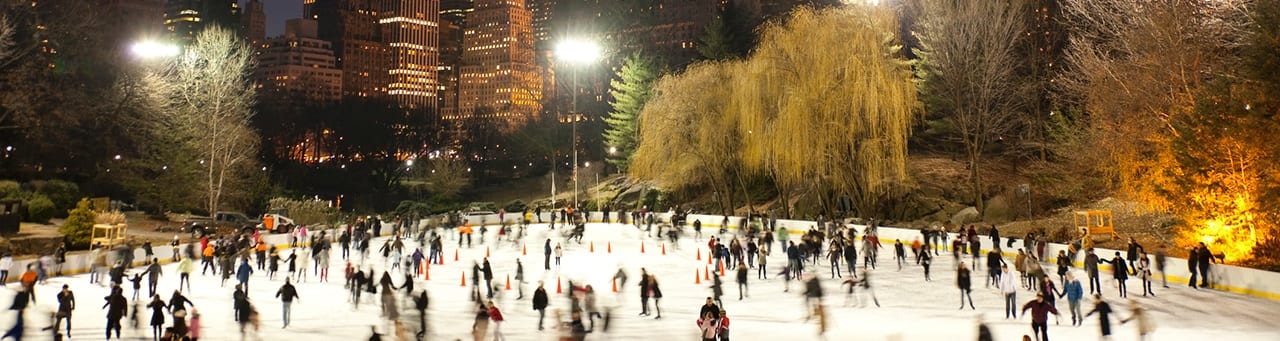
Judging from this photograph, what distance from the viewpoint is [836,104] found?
3547 centimetres

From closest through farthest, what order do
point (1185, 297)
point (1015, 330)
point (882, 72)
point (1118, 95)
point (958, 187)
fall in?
point (1015, 330) < point (1185, 297) < point (1118, 95) < point (882, 72) < point (958, 187)

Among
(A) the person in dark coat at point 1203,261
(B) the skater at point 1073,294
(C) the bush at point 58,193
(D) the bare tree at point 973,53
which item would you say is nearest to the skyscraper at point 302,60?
(C) the bush at point 58,193

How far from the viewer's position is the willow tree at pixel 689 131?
1692 inches

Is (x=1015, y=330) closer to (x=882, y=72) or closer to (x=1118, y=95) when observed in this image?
(x=1118, y=95)

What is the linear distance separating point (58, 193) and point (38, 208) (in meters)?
3.98

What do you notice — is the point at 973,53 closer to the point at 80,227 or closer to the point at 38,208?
the point at 80,227

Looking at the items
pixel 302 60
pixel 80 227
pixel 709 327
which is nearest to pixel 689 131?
pixel 80 227

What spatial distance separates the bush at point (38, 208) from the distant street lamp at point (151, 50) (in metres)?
8.06

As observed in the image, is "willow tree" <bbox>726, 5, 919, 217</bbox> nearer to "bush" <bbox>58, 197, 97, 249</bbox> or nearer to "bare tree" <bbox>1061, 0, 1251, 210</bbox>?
"bare tree" <bbox>1061, 0, 1251, 210</bbox>

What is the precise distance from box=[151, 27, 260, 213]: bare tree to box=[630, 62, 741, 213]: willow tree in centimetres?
2168

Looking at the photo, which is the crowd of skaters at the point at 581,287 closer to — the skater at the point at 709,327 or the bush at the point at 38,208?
the skater at the point at 709,327

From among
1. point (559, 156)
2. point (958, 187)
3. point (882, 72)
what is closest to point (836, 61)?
point (882, 72)

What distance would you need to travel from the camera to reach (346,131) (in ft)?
272

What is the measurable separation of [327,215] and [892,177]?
32.5 m
